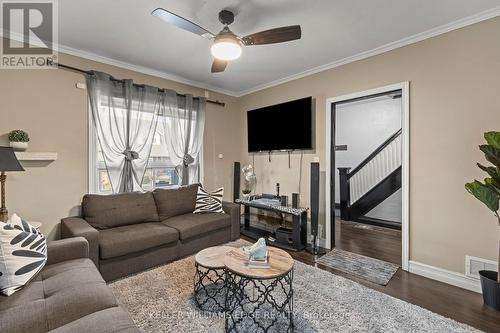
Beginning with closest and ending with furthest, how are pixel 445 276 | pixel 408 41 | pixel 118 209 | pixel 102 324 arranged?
pixel 102 324
pixel 445 276
pixel 408 41
pixel 118 209

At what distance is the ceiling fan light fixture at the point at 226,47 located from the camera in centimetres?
203

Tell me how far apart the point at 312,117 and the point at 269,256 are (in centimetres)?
238

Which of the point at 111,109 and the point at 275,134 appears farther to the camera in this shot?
the point at 275,134

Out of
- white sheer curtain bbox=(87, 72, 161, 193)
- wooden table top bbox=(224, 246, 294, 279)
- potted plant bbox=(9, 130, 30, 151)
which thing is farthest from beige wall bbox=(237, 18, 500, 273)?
potted plant bbox=(9, 130, 30, 151)

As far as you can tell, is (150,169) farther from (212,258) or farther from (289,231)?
(289,231)

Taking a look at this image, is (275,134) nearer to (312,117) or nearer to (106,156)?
(312,117)

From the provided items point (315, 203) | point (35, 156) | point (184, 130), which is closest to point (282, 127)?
point (315, 203)

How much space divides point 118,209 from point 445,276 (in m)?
3.75

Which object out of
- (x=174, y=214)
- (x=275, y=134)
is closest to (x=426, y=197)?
(x=275, y=134)

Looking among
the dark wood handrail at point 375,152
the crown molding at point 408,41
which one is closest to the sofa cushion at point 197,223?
the crown molding at point 408,41

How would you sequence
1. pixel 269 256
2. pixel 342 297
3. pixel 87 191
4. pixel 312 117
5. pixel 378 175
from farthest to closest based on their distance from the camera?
pixel 378 175
pixel 312 117
pixel 87 191
pixel 342 297
pixel 269 256

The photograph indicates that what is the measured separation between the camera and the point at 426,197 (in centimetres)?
262

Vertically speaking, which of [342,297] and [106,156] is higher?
[106,156]

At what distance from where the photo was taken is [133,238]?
2570mm
